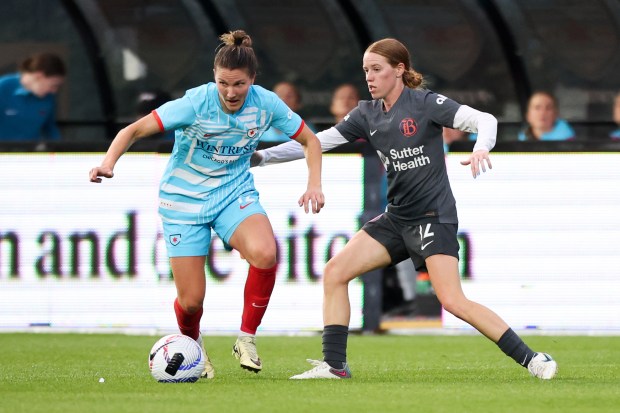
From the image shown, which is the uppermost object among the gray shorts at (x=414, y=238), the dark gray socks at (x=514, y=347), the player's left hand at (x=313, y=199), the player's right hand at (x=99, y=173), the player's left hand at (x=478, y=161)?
the player's left hand at (x=478, y=161)

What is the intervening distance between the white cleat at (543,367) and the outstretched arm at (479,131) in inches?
44.6

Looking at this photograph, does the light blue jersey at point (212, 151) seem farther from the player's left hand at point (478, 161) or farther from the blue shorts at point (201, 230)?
the player's left hand at point (478, 161)

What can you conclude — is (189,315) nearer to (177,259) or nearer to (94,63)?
(177,259)

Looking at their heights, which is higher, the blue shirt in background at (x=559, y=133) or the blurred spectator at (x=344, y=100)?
the blurred spectator at (x=344, y=100)

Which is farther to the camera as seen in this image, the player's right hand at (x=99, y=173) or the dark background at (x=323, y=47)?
the dark background at (x=323, y=47)

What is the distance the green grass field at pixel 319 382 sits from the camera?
22.4ft

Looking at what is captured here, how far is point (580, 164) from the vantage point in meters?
12.1

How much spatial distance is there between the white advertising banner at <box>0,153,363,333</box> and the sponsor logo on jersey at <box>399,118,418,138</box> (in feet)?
13.0

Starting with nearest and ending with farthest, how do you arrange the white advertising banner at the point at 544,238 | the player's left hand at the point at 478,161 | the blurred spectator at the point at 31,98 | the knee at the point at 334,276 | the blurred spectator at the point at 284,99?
the player's left hand at the point at 478,161 → the knee at the point at 334,276 → the white advertising banner at the point at 544,238 → the blurred spectator at the point at 284,99 → the blurred spectator at the point at 31,98

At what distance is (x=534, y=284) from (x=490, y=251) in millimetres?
450

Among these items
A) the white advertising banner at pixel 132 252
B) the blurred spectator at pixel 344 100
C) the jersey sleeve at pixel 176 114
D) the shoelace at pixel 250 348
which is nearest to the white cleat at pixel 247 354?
the shoelace at pixel 250 348

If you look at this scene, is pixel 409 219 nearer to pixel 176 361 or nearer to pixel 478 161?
pixel 478 161

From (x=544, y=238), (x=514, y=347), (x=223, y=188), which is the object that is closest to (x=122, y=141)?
(x=223, y=188)

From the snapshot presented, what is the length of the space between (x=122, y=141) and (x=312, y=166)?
43.9 inches
